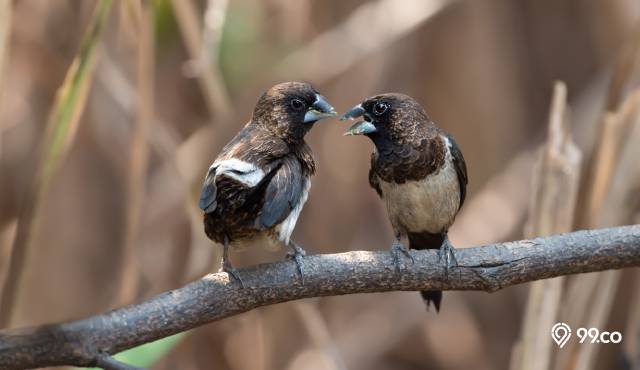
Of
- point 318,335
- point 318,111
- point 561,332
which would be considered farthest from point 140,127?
point 561,332

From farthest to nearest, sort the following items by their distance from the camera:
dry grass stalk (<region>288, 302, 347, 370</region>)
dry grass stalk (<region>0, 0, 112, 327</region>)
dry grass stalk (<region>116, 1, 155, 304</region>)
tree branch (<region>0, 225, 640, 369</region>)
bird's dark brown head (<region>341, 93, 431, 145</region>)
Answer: dry grass stalk (<region>288, 302, 347, 370</region>)
bird's dark brown head (<region>341, 93, 431, 145</region>)
dry grass stalk (<region>116, 1, 155, 304</region>)
dry grass stalk (<region>0, 0, 112, 327</region>)
tree branch (<region>0, 225, 640, 369</region>)


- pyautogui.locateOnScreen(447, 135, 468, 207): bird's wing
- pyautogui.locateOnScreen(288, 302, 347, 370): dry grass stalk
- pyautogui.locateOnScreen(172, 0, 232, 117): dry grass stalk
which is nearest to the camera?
pyautogui.locateOnScreen(447, 135, 468, 207): bird's wing

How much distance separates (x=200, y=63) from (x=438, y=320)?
6.26ft

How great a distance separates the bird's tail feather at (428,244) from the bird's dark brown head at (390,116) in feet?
1.32

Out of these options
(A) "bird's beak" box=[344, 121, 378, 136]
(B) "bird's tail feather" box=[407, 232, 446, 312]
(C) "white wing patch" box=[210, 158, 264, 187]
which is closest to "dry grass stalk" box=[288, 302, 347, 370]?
(B) "bird's tail feather" box=[407, 232, 446, 312]

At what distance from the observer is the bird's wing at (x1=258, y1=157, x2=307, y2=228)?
2.07 meters

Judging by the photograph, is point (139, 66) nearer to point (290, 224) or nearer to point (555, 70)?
point (290, 224)

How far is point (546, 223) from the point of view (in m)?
2.55

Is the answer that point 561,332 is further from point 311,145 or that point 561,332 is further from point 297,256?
point 311,145

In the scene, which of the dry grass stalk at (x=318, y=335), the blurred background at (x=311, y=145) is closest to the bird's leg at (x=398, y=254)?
the blurred background at (x=311, y=145)

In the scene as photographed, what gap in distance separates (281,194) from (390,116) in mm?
649

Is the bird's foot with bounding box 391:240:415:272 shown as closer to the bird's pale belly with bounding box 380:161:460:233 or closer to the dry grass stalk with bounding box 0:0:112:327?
the bird's pale belly with bounding box 380:161:460:233

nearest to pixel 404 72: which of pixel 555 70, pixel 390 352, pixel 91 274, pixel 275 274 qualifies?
pixel 555 70

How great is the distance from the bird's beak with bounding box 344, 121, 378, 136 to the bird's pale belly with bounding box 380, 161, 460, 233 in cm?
21
